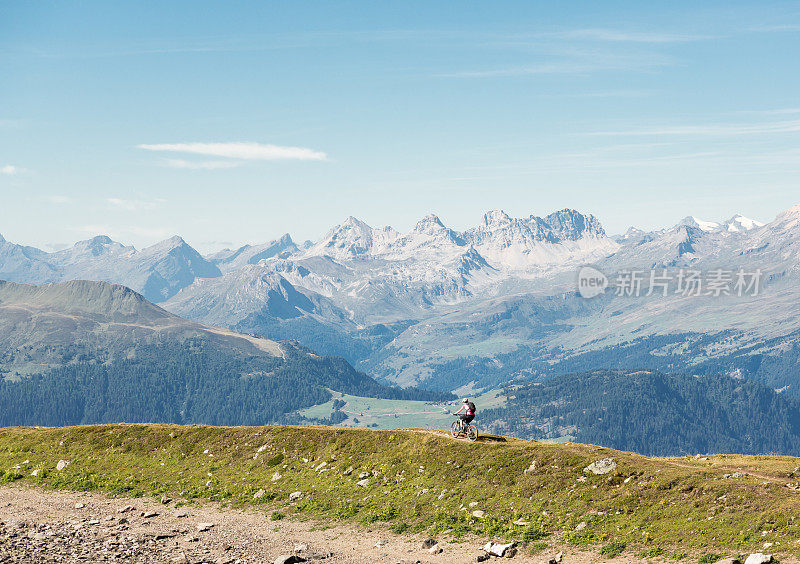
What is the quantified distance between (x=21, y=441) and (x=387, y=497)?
4095 centimetres

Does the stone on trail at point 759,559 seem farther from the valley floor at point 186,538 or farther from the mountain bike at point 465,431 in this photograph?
the mountain bike at point 465,431

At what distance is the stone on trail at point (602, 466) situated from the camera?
41.0 meters

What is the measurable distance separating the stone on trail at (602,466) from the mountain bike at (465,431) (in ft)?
34.9

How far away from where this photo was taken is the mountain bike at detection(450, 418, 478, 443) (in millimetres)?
51094

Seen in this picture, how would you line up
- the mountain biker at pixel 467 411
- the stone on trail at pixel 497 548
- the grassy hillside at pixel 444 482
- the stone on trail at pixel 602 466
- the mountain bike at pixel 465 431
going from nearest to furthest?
1. the stone on trail at pixel 497 548
2. the grassy hillside at pixel 444 482
3. the stone on trail at pixel 602 466
4. the mountain biker at pixel 467 411
5. the mountain bike at pixel 465 431

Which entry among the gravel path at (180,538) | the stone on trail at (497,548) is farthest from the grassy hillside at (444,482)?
the gravel path at (180,538)

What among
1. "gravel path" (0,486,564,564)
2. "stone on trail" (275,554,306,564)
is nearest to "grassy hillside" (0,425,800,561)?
"gravel path" (0,486,564,564)

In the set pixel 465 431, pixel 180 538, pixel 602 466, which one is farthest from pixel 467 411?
pixel 180 538

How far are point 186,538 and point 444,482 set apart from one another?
16.7m

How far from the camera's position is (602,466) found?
4153 cm

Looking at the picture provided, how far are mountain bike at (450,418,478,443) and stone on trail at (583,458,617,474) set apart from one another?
10646 mm

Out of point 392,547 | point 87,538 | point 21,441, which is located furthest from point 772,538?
point 21,441

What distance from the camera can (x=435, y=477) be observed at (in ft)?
147

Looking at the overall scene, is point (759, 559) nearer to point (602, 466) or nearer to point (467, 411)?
point (602, 466)
